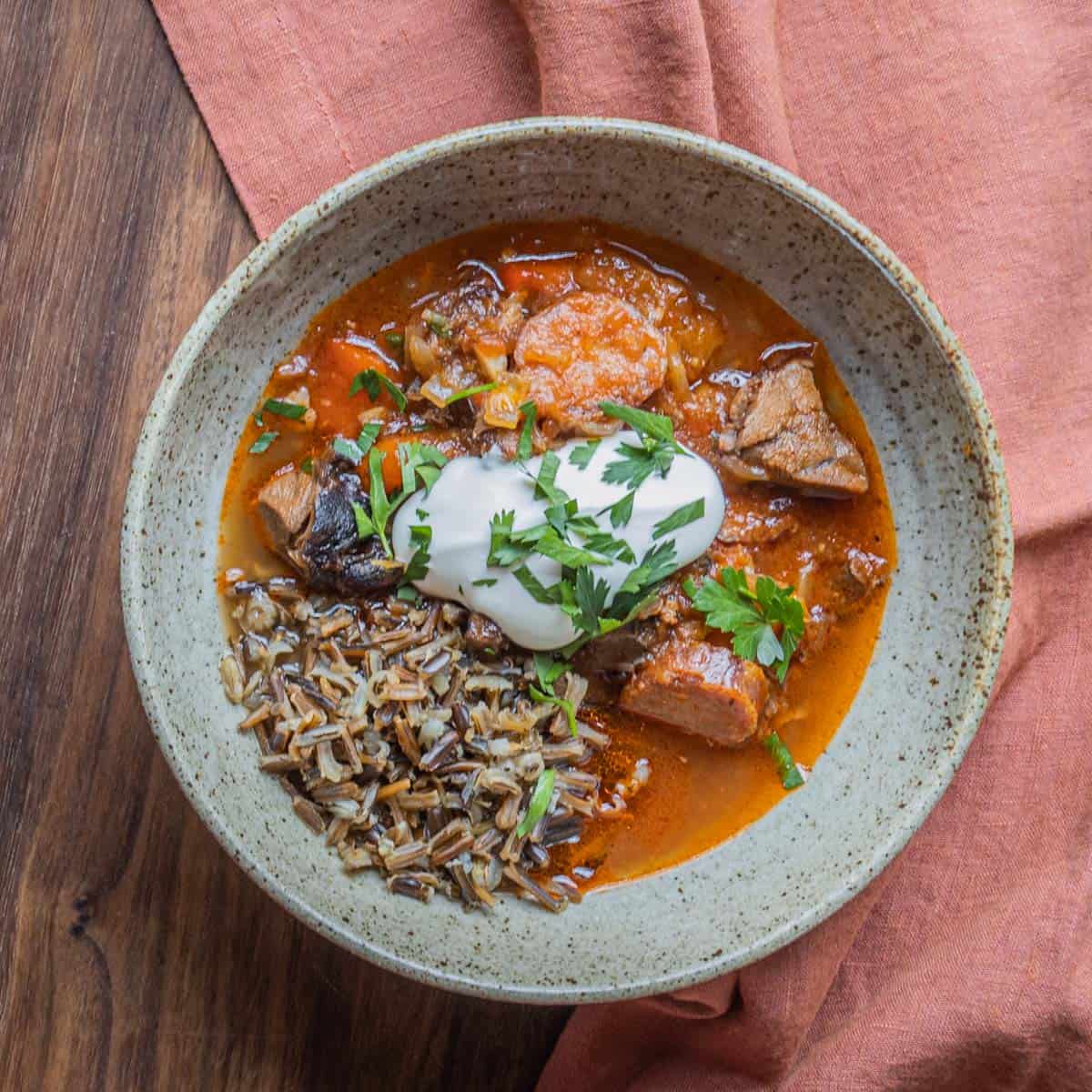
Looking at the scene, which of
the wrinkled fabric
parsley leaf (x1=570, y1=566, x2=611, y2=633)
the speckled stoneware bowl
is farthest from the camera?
the wrinkled fabric

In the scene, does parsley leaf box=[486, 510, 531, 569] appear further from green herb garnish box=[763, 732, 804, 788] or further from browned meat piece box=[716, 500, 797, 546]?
green herb garnish box=[763, 732, 804, 788]

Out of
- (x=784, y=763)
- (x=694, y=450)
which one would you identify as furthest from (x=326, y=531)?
(x=784, y=763)

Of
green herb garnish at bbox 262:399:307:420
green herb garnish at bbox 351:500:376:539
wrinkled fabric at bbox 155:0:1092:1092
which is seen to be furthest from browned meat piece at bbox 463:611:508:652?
wrinkled fabric at bbox 155:0:1092:1092

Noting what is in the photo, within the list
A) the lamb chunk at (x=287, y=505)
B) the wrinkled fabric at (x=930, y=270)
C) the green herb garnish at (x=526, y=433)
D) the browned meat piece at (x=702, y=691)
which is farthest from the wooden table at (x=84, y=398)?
the browned meat piece at (x=702, y=691)

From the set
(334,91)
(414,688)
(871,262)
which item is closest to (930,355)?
(871,262)

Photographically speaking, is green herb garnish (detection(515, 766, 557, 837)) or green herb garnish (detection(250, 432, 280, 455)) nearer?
green herb garnish (detection(515, 766, 557, 837))

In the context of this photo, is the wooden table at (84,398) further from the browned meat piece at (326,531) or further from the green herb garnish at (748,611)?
the green herb garnish at (748,611)

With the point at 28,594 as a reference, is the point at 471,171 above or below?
above

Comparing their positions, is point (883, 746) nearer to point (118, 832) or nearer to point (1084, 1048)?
point (1084, 1048)
